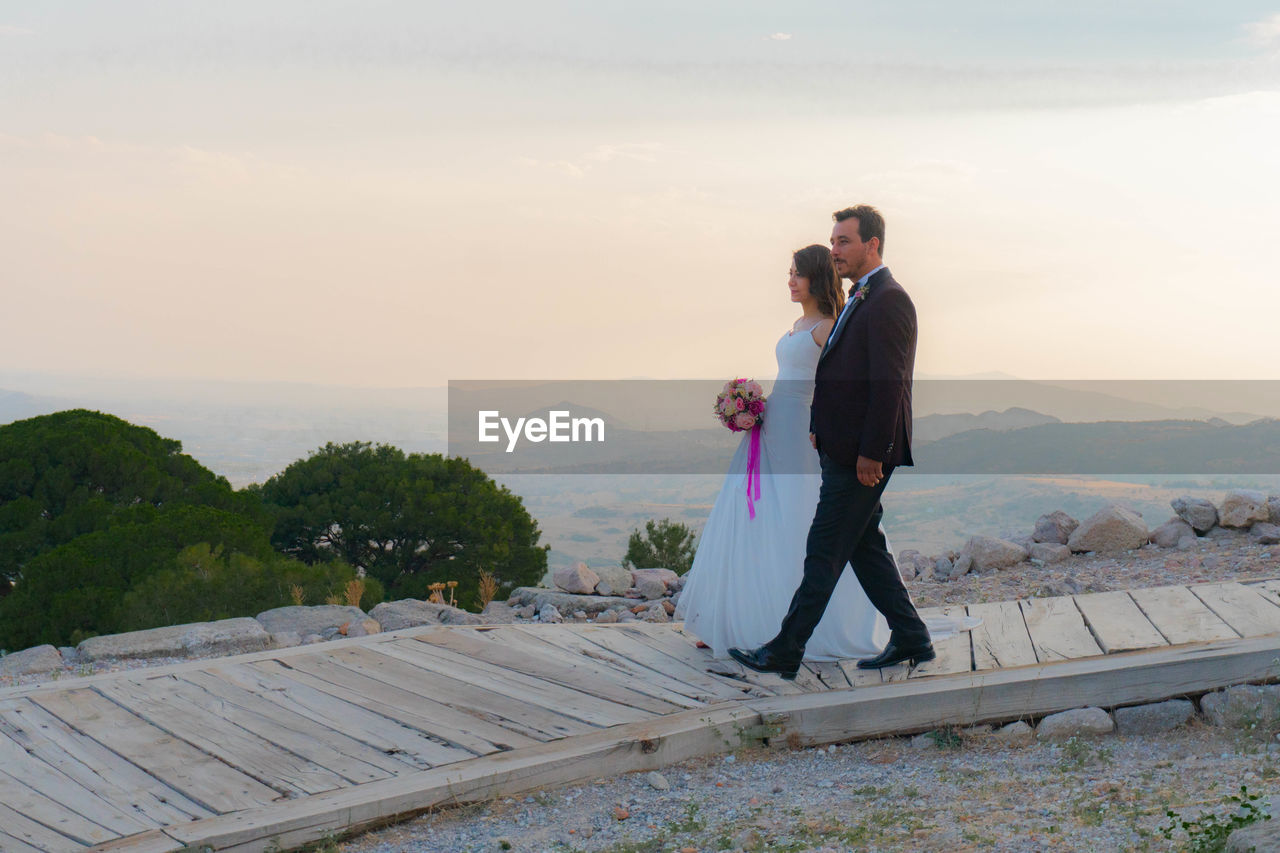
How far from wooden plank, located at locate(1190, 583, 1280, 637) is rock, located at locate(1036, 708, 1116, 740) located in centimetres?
116

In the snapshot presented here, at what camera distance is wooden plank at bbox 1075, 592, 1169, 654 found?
5.16 metres

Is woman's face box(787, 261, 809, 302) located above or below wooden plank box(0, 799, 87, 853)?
above

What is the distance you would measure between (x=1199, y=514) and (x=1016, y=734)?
4.72 m

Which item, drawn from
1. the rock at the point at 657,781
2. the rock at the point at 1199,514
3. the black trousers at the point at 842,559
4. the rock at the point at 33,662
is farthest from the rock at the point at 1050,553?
the rock at the point at 33,662

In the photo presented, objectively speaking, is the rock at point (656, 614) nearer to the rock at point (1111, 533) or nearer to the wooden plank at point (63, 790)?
the rock at point (1111, 533)

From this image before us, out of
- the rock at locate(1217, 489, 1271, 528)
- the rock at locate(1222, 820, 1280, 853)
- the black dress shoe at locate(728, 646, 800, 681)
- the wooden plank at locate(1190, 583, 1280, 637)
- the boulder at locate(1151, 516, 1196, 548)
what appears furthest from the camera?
the boulder at locate(1151, 516, 1196, 548)

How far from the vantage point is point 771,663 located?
189 inches

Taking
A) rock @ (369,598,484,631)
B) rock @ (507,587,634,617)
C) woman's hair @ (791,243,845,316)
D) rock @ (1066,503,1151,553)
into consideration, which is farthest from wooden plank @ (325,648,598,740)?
rock @ (1066,503,1151,553)

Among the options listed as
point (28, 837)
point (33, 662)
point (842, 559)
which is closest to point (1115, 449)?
point (842, 559)

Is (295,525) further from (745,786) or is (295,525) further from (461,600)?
(745,786)

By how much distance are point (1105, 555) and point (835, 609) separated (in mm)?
4282

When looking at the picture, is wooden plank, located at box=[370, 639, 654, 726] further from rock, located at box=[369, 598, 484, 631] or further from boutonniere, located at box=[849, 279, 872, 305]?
boutonniere, located at box=[849, 279, 872, 305]

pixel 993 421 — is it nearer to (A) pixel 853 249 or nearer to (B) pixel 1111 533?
(B) pixel 1111 533

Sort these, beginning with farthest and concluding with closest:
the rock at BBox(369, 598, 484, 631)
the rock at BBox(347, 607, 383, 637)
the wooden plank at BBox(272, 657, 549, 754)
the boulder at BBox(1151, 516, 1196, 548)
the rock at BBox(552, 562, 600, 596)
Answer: the rock at BBox(552, 562, 600, 596), the boulder at BBox(1151, 516, 1196, 548), the rock at BBox(369, 598, 484, 631), the rock at BBox(347, 607, 383, 637), the wooden plank at BBox(272, 657, 549, 754)
